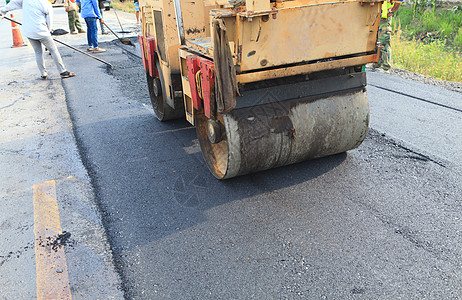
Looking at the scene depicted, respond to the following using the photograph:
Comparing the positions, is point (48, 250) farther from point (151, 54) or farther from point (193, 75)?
point (151, 54)

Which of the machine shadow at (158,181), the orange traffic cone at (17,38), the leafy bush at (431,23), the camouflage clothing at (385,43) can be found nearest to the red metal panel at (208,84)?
the machine shadow at (158,181)

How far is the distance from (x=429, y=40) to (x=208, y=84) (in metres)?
10.9

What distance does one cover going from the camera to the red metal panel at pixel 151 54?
4.82 meters

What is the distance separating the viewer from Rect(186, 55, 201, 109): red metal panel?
3.59 meters

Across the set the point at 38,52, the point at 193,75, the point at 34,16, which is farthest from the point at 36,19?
the point at 193,75

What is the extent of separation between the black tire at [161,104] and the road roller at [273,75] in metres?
0.81

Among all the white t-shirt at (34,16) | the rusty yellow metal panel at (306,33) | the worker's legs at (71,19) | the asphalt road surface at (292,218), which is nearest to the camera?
the asphalt road surface at (292,218)

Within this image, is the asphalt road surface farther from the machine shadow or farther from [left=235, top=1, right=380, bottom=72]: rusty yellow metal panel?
[left=235, top=1, right=380, bottom=72]: rusty yellow metal panel

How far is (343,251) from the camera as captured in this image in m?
2.77

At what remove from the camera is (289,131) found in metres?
3.54

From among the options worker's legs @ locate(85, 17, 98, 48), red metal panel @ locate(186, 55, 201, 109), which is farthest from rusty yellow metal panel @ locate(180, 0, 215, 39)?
worker's legs @ locate(85, 17, 98, 48)

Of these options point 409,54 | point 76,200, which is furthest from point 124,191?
point 409,54

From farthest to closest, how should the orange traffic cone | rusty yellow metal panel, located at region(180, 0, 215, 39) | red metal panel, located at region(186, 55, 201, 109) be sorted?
the orange traffic cone, rusty yellow metal panel, located at region(180, 0, 215, 39), red metal panel, located at region(186, 55, 201, 109)

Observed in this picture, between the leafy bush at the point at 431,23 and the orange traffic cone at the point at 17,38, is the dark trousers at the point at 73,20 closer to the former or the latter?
the orange traffic cone at the point at 17,38
